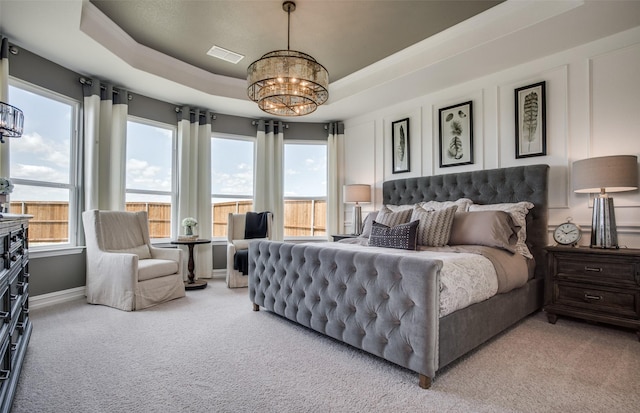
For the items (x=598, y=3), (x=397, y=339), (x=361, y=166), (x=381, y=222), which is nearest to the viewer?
(x=397, y=339)

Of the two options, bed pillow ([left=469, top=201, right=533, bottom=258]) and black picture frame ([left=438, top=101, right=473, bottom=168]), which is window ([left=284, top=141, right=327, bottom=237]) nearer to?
black picture frame ([left=438, top=101, right=473, bottom=168])

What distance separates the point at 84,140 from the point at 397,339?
14.2 feet

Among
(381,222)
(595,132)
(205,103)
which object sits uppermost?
(205,103)

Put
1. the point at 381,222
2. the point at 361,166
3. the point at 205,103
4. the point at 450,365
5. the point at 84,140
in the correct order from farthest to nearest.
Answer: the point at 361,166
the point at 205,103
the point at 84,140
the point at 381,222
the point at 450,365

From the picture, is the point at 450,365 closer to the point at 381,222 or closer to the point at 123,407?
the point at 381,222

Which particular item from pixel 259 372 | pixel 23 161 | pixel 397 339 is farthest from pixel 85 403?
pixel 23 161

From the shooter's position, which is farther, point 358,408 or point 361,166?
point 361,166

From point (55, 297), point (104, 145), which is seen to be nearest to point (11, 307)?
point (55, 297)

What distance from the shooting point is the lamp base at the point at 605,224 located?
282cm

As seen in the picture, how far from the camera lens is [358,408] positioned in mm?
1722

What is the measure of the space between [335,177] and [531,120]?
3.00m

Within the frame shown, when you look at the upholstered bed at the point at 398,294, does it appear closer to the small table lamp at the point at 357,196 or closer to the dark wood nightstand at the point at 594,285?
the dark wood nightstand at the point at 594,285

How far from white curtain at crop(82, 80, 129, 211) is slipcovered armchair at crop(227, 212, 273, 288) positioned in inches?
58.0

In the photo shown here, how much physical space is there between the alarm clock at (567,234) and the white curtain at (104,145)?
5.11 m
